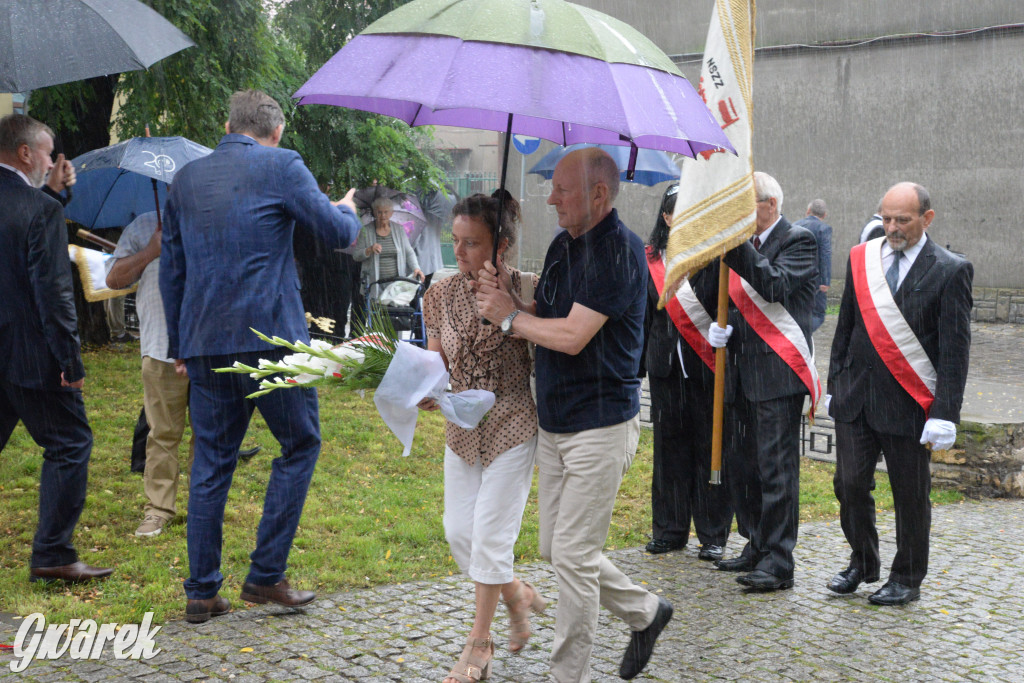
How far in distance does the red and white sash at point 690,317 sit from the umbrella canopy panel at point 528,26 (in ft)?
7.55

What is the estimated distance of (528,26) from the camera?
338 centimetres

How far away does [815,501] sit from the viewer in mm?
7367

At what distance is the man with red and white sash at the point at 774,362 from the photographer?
5.43 meters

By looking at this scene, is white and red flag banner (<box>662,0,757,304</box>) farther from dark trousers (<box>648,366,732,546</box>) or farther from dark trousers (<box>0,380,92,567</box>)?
dark trousers (<box>0,380,92,567</box>)

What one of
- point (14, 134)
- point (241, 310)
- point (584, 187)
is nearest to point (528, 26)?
point (584, 187)

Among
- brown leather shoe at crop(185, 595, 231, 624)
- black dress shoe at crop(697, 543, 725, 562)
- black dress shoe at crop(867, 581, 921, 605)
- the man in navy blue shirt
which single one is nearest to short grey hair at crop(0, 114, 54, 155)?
brown leather shoe at crop(185, 595, 231, 624)

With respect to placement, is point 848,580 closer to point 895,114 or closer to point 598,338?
point 598,338

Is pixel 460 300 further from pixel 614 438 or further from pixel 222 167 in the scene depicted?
pixel 222 167

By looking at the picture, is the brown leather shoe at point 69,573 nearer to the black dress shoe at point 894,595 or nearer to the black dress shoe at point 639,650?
the black dress shoe at point 639,650

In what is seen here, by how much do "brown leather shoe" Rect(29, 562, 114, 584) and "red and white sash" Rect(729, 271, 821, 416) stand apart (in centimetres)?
359

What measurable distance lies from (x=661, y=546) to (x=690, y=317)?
4.48 feet

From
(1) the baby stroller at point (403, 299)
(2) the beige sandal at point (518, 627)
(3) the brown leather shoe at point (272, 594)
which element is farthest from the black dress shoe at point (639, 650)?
(1) the baby stroller at point (403, 299)

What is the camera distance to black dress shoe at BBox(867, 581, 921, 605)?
17.1ft

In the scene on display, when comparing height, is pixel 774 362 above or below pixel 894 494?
above
